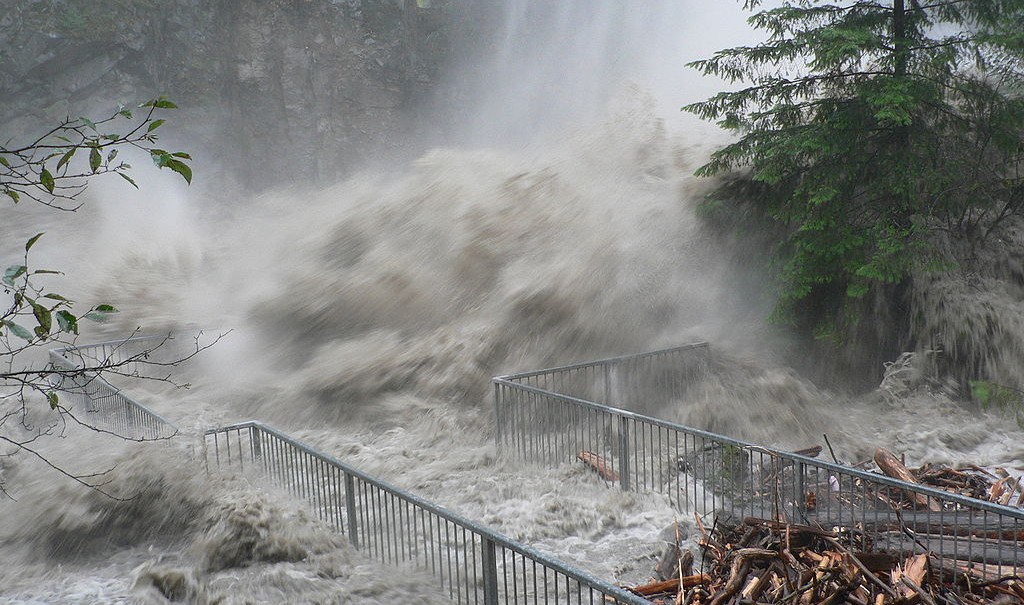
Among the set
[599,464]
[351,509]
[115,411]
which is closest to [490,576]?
[351,509]

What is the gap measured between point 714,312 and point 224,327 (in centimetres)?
1000

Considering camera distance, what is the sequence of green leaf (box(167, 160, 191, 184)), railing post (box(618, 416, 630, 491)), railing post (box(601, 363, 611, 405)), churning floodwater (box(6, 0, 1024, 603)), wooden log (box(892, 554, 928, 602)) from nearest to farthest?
1. green leaf (box(167, 160, 191, 184))
2. wooden log (box(892, 554, 928, 602))
3. churning floodwater (box(6, 0, 1024, 603))
4. railing post (box(618, 416, 630, 491))
5. railing post (box(601, 363, 611, 405))

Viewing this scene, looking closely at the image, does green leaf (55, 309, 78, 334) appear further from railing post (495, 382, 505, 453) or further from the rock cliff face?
the rock cliff face

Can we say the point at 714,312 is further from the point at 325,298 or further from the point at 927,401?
the point at 325,298

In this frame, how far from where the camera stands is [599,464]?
28.6 ft

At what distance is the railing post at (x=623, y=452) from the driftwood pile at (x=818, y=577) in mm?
2052

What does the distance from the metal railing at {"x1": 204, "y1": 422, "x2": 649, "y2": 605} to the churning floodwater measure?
0.74ft

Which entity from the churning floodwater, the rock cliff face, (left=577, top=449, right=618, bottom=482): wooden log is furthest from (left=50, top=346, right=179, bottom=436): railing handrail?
the rock cliff face

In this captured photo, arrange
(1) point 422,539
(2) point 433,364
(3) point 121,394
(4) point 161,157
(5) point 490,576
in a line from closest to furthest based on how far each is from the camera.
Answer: (4) point 161,157 → (5) point 490,576 → (1) point 422,539 → (3) point 121,394 → (2) point 433,364

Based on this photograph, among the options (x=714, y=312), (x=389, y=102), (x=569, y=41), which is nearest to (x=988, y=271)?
(x=714, y=312)

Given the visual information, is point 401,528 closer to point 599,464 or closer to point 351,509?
point 351,509

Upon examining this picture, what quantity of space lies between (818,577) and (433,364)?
8453mm

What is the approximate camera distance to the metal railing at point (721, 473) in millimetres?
5496

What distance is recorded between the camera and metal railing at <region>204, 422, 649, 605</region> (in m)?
4.49
